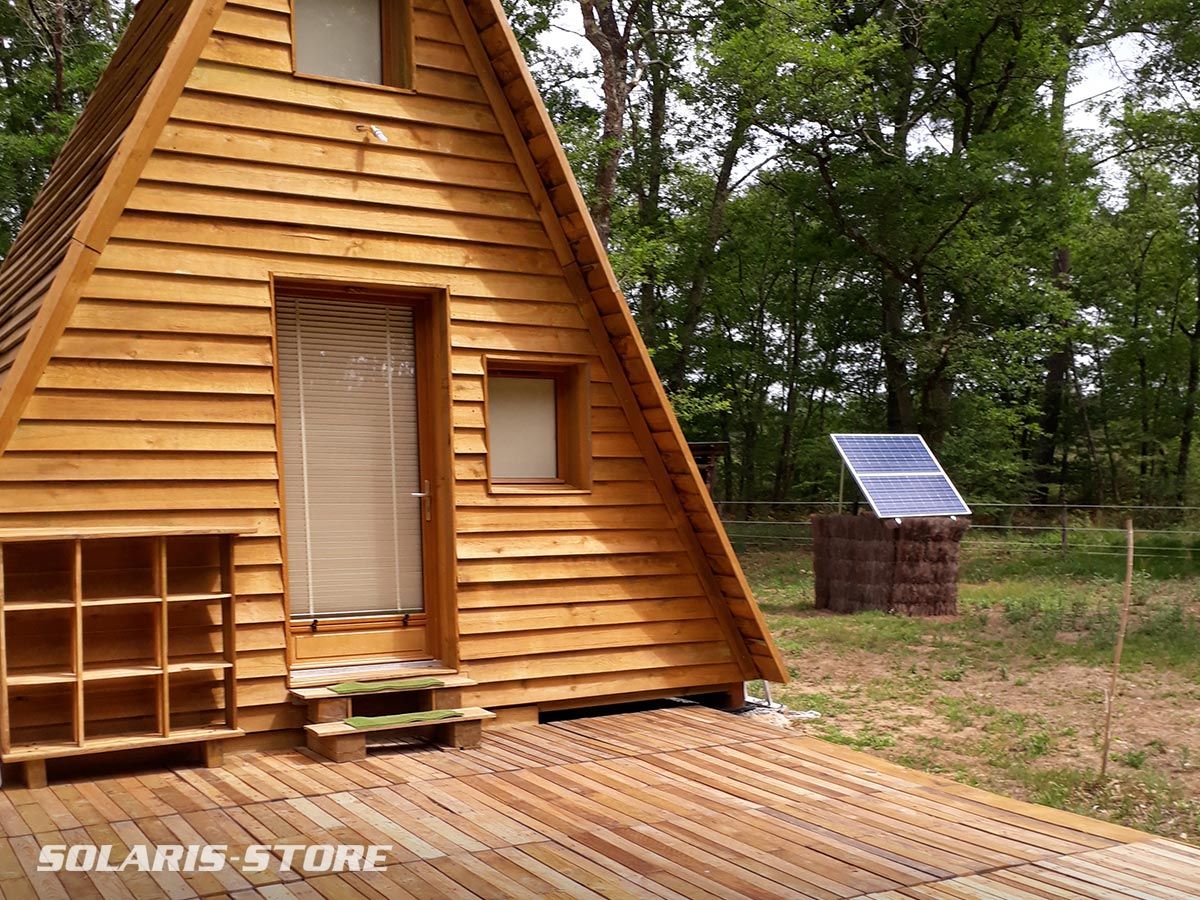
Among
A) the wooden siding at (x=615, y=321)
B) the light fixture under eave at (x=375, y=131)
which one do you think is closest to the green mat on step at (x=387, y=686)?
the wooden siding at (x=615, y=321)

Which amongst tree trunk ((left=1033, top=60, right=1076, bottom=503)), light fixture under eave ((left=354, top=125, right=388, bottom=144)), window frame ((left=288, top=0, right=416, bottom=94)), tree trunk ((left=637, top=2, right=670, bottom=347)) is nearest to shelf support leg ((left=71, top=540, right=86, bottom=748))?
light fixture under eave ((left=354, top=125, right=388, bottom=144))

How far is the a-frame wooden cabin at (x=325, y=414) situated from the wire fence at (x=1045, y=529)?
709 centimetres

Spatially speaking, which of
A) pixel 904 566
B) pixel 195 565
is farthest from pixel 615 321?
pixel 904 566

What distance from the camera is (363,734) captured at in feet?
17.3

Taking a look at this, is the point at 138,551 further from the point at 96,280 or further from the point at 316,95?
the point at 316,95

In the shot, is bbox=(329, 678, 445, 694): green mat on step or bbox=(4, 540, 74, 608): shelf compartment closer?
bbox=(4, 540, 74, 608): shelf compartment

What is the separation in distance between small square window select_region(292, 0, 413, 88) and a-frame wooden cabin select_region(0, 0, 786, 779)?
2cm

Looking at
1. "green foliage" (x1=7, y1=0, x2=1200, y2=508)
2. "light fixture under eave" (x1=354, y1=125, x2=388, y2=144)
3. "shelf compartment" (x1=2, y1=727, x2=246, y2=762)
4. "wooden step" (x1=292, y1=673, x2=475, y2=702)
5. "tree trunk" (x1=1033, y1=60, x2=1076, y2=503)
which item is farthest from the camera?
"tree trunk" (x1=1033, y1=60, x2=1076, y2=503)

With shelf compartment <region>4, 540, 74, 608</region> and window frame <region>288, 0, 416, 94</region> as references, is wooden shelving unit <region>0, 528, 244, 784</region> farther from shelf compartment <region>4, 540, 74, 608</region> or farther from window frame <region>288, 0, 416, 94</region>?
window frame <region>288, 0, 416, 94</region>

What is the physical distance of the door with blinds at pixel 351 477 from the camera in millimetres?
5805

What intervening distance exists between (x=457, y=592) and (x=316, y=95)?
104 inches

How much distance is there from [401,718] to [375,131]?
299 cm

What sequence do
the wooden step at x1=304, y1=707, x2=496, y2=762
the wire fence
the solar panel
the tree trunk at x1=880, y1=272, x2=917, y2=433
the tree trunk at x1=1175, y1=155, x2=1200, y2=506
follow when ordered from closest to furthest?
the wooden step at x1=304, y1=707, x2=496, y2=762 < the solar panel < the wire fence < the tree trunk at x1=880, y1=272, x2=917, y2=433 < the tree trunk at x1=1175, y1=155, x2=1200, y2=506

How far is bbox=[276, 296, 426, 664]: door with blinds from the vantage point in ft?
19.0
